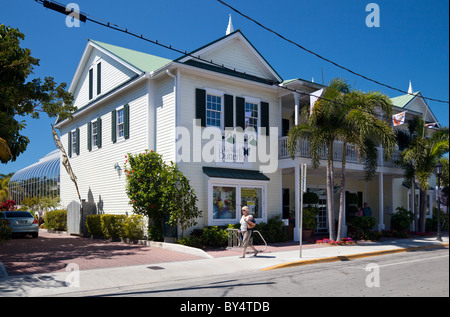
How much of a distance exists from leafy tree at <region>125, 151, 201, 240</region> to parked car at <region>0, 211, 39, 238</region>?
700 cm

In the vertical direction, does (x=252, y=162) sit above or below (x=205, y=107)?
below

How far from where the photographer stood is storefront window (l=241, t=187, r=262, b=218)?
18.1m

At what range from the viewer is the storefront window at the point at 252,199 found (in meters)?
18.1

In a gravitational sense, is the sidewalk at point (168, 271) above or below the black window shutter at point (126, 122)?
below

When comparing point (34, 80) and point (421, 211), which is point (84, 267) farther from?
point (421, 211)

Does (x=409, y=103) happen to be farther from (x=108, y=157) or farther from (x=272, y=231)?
(x=108, y=157)

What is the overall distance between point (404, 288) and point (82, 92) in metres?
21.8

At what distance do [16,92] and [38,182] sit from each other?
16.7m

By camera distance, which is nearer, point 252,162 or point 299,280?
point 299,280

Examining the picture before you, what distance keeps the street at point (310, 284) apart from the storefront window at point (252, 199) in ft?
22.2

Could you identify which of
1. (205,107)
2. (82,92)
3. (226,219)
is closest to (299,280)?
(226,219)

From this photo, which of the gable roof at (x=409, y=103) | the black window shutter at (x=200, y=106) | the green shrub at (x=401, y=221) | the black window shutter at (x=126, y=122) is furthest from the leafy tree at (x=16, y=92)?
the gable roof at (x=409, y=103)

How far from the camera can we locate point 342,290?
7.86 m

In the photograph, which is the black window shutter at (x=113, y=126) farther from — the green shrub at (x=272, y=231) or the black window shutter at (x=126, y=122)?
the green shrub at (x=272, y=231)
